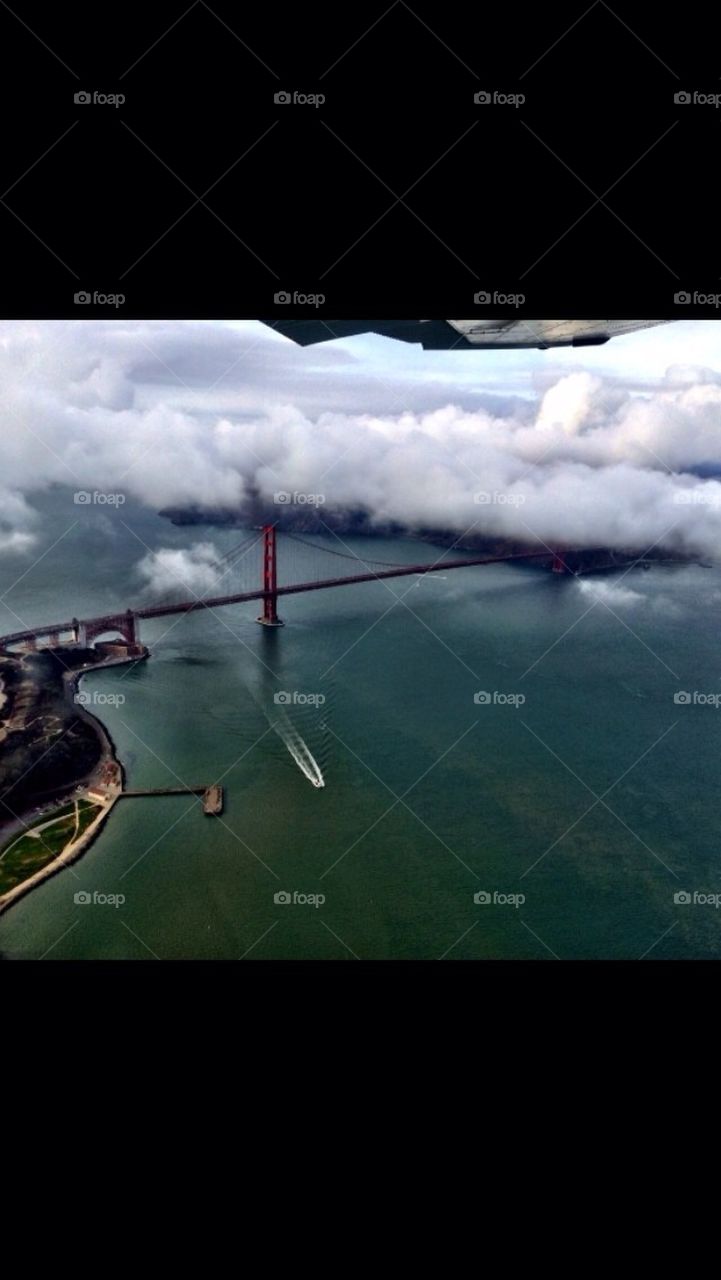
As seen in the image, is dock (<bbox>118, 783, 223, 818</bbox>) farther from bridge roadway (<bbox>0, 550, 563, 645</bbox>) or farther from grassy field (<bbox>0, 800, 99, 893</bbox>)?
bridge roadway (<bbox>0, 550, 563, 645</bbox>)

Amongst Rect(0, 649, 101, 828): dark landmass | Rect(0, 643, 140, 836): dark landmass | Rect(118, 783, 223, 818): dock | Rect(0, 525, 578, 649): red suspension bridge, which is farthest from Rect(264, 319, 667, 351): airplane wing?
Rect(118, 783, 223, 818): dock

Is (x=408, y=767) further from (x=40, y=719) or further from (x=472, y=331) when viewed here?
(x=472, y=331)

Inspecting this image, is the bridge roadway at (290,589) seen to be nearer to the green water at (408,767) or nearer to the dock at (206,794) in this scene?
the green water at (408,767)

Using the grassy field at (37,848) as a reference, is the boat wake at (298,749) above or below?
above

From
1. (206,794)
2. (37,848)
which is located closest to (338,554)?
(206,794)

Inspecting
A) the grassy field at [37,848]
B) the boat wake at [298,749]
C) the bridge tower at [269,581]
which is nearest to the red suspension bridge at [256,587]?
the bridge tower at [269,581]
